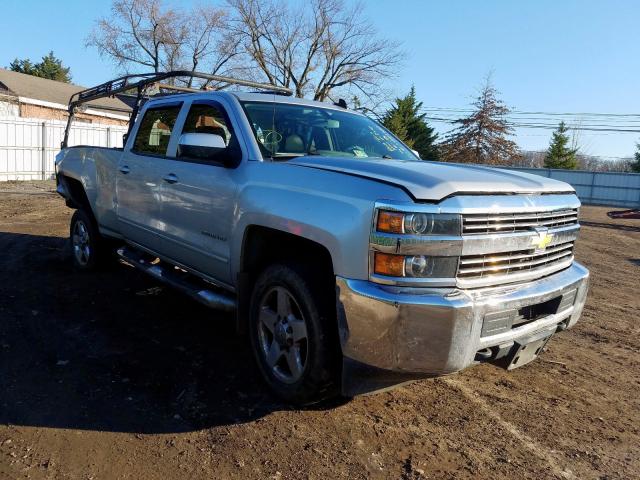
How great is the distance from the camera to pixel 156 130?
505 centimetres

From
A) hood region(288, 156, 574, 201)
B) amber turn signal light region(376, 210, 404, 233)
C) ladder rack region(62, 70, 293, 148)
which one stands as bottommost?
amber turn signal light region(376, 210, 404, 233)

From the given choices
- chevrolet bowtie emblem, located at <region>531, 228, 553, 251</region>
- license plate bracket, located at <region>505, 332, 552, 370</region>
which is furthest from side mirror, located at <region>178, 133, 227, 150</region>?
license plate bracket, located at <region>505, 332, 552, 370</region>

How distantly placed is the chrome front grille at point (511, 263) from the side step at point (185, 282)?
1.76 m

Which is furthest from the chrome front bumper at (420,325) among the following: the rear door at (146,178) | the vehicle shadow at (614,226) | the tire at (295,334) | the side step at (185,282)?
the vehicle shadow at (614,226)

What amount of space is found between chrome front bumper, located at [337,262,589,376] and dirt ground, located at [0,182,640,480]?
59 centimetres

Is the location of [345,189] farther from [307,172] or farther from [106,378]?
[106,378]

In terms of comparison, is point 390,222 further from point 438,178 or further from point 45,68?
point 45,68

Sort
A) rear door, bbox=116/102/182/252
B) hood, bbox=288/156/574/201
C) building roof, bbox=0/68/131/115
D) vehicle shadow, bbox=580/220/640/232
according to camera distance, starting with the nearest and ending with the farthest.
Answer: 1. hood, bbox=288/156/574/201
2. rear door, bbox=116/102/182/252
3. vehicle shadow, bbox=580/220/640/232
4. building roof, bbox=0/68/131/115

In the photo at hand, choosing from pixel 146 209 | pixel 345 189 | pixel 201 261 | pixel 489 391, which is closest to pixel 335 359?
pixel 345 189

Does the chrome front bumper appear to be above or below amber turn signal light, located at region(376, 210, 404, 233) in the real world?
below

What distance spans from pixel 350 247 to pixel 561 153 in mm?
44642

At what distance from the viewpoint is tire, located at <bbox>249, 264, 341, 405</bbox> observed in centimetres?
303

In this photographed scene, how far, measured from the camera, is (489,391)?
12.2 ft

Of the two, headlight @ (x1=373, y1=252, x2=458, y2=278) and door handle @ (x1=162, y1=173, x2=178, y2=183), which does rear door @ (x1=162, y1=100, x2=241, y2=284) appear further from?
headlight @ (x1=373, y1=252, x2=458, y2=278)
